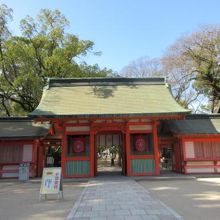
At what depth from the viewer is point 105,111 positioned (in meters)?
15.9

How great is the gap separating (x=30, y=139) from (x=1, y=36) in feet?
34.3

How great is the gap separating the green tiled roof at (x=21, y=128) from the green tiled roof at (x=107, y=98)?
228 centimetres

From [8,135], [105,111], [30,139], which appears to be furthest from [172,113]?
[8,135]

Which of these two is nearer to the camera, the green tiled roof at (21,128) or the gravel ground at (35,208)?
the gravel ground at (35,208)

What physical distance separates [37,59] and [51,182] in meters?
17.1

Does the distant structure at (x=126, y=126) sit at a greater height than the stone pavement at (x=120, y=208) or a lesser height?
greater

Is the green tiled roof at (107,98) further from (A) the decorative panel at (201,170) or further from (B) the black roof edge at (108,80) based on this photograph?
(A) the decorative panel at (201,170)

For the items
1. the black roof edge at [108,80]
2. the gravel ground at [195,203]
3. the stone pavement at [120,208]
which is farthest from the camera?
the black roof edge at [108,80]

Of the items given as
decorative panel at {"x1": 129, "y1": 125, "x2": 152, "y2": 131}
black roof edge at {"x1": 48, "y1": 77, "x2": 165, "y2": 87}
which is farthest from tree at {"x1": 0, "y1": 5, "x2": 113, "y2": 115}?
decorative panel at {"x1": 129, "y1": 125, "x2": 152, "y2": 131}

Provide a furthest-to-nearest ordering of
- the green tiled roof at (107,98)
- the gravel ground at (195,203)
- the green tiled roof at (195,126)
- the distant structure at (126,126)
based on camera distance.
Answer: the green tiled roof at (195,126) → the distant structure at (126,126) → the green tiled roof at (107,98) → the gravel ground at (195,203)

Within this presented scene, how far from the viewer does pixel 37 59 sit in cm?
2445

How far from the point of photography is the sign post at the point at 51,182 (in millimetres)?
9234

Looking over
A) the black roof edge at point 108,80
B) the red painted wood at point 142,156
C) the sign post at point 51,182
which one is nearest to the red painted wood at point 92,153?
the red painted wood at point 142,156

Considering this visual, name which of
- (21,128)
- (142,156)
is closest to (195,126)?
(142,156)
